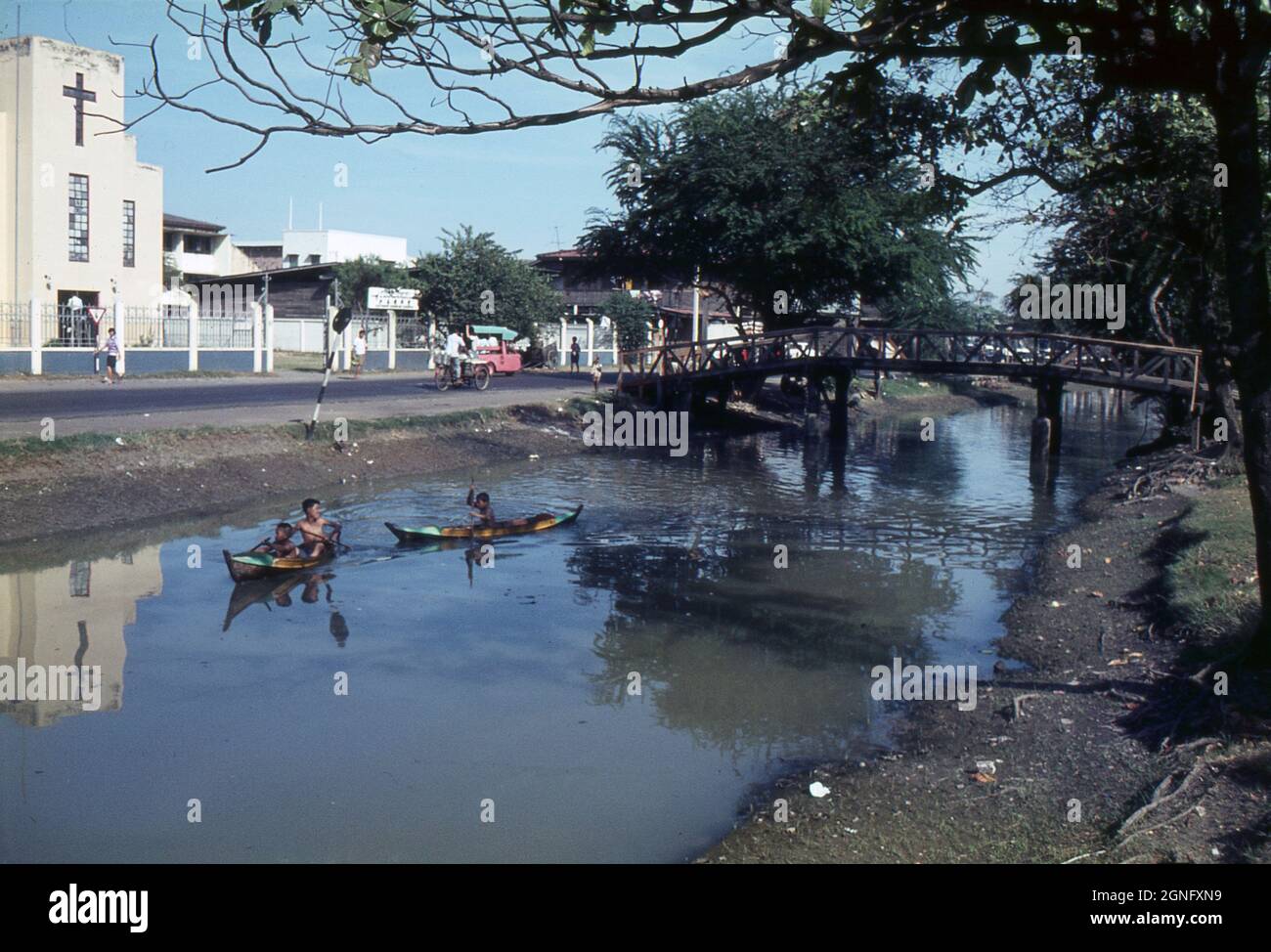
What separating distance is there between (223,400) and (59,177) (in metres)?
15.3

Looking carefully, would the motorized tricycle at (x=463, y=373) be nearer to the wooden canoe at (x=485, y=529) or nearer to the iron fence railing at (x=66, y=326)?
the iron fence railing at (x=66, y=326)

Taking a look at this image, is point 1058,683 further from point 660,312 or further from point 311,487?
point 660,312

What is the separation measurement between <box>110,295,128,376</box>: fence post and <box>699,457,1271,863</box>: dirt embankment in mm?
24776

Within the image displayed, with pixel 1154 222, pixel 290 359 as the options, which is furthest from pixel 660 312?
pixel 1154 222

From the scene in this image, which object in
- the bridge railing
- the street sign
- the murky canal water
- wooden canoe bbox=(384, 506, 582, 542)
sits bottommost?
the murky canal water

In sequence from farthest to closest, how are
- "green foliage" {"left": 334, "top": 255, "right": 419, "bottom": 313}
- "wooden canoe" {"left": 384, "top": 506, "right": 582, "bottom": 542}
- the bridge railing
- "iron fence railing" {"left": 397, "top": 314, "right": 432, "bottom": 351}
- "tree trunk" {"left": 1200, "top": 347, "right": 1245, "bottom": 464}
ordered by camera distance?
"green foliage" {"left": 334, "top": 255, "right": 419, "bottom": 313} < "iron fence railing" {"left": 397, "top": 314, "right": 432, "bottom": 351} < the bridge railing < "tree trunk" {"left": 1200, "top": 347, "right": 1245, "bottom": 464} < "wooden canoe" {"left": 384, "top": 506, "right": 582, "bottom": 542}

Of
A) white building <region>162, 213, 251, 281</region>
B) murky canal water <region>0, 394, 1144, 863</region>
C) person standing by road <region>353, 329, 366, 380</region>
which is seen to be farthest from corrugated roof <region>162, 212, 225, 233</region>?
murky canal water <region>0, 394, 1144, 863</region>

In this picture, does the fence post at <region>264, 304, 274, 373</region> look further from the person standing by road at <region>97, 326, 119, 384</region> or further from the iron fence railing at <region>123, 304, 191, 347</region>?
the person standing by road at <region>97, 326, 119, 384</region>

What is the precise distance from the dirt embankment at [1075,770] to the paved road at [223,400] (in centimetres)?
1532

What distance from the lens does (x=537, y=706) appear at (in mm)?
10680

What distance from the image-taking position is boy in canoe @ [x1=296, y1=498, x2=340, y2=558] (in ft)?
51.3

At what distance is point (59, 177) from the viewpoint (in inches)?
1486

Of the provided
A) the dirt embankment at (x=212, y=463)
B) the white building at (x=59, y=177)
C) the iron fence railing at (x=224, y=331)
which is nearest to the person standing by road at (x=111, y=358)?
the iron fence railing at (x=224, y=331)

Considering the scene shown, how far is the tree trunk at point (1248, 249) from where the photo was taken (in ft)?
25.3
